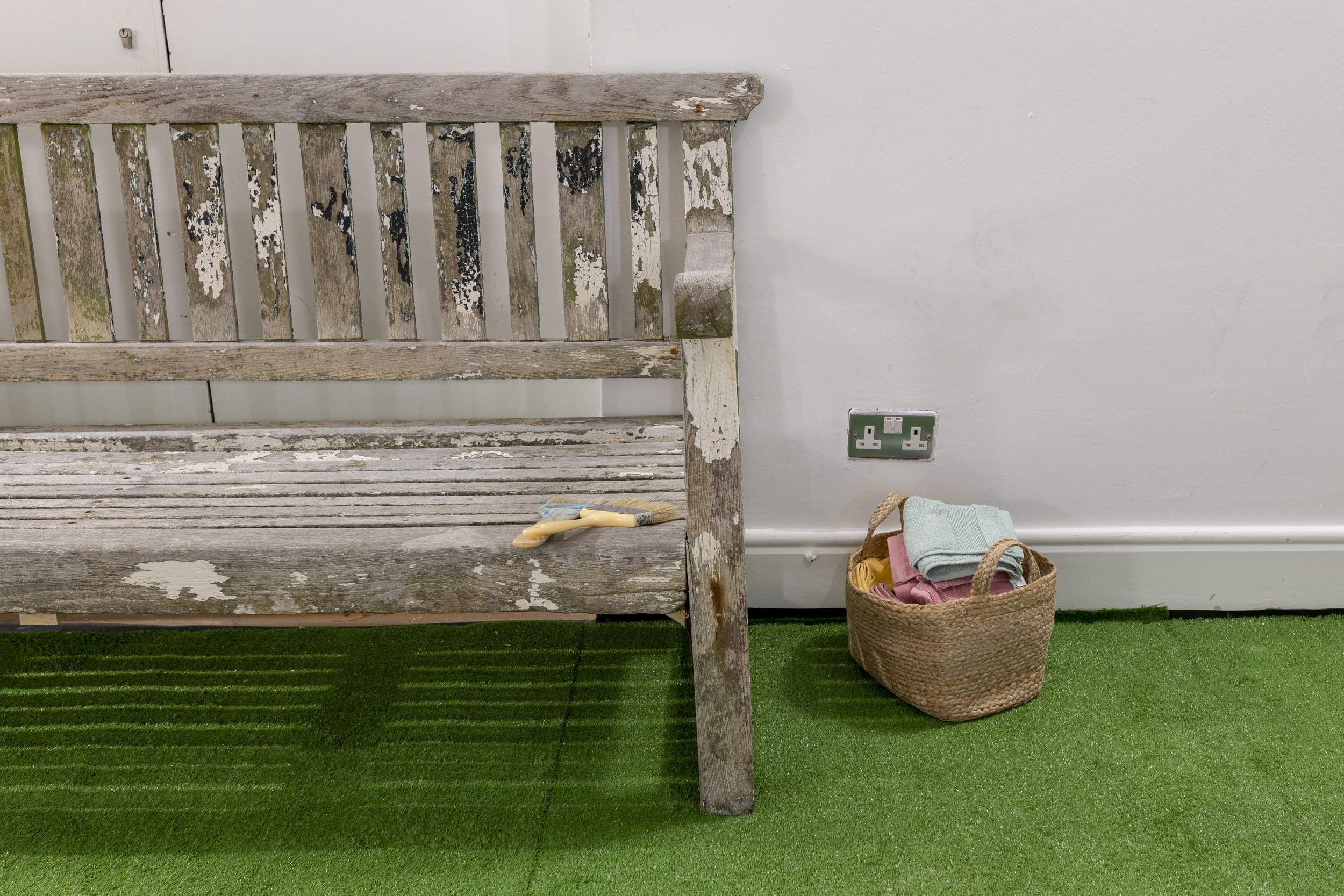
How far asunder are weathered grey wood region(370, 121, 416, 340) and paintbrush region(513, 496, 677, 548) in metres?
0.47

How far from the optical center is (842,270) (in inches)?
57.2

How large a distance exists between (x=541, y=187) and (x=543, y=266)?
13 cm

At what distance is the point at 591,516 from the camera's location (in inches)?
39.0

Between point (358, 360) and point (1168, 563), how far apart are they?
1359 mm

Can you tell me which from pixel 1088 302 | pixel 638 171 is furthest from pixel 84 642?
pixel 1088 302

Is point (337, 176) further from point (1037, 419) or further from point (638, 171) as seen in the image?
point (1037, 419)

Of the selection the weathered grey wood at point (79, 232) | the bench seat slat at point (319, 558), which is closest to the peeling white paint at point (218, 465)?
the bench seat slat at point (319, 558)

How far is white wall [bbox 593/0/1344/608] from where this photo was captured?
1.35 metres

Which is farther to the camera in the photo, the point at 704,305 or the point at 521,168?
the point at 521,168

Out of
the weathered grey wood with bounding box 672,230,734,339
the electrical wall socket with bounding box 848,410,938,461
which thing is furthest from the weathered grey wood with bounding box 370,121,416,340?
the electrical wall socket with bounding box 848,410,938,461

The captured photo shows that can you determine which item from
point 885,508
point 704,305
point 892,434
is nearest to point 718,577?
point 704,305

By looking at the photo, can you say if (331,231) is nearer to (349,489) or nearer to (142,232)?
(142,232)

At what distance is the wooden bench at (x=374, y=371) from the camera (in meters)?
0.97

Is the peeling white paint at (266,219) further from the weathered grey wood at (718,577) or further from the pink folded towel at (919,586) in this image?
the pink folded towel at (919,586)
